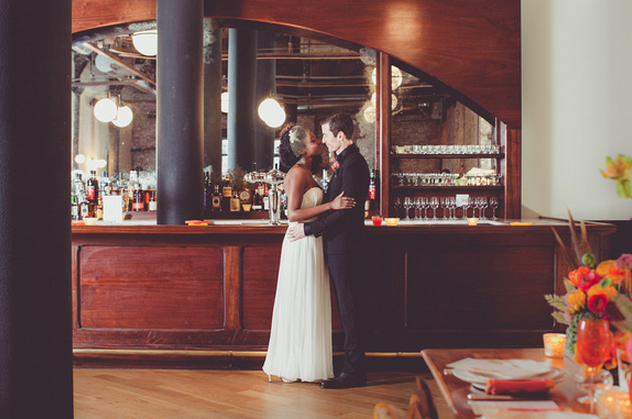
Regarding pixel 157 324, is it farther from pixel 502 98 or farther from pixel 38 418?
pixel 502 98

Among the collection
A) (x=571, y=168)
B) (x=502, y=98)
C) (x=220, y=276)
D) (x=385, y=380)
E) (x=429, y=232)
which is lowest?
(x=385, y=380)

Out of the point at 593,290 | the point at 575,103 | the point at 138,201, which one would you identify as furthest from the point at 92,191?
the point at 593,290

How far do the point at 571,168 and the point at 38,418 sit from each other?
4691mm

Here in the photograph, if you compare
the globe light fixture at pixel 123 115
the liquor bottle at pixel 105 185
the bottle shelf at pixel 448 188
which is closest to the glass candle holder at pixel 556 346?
the bottle shelf at pixel 448 188

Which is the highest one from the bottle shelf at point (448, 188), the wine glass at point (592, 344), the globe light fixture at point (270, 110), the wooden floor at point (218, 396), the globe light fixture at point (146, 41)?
the globe light fixture at point (146, 41)

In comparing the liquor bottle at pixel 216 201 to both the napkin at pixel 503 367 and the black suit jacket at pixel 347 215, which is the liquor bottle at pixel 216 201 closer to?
the black suit jacket at pixel 347 215

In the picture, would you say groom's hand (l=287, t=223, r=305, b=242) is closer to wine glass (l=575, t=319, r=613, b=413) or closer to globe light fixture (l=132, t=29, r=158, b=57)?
wine glass (l=575, t=319, r=613, b=413)

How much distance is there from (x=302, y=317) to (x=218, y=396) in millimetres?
686

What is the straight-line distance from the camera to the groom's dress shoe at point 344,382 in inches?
148

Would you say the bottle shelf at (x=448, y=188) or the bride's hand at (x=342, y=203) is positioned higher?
the bottle shelf at (x=448, y=188)

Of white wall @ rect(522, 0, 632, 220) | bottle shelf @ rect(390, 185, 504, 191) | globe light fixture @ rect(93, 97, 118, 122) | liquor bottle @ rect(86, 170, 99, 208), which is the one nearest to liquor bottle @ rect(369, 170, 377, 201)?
bottle shelf @ rect(390, 185, 504, 191)

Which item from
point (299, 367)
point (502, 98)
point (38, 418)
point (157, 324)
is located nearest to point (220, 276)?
point (157, 324)

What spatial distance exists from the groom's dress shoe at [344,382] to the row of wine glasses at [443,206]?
6.10 ft

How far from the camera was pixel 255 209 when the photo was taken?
5684 mm
